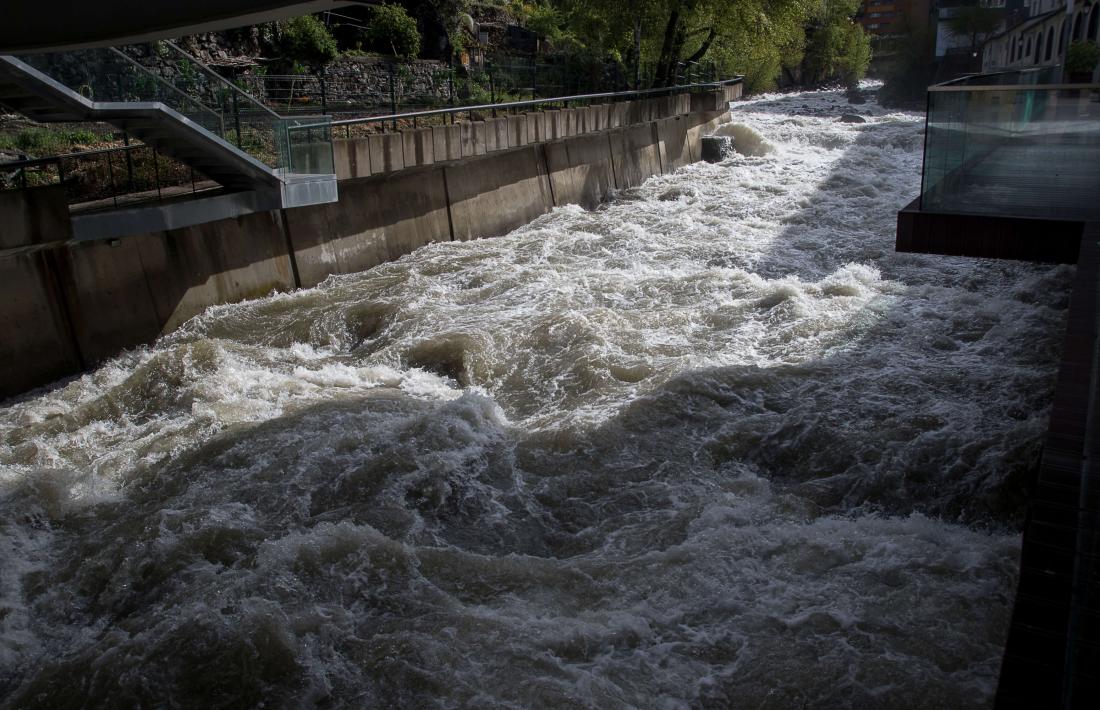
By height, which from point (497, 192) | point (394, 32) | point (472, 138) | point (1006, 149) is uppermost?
point (394, 32)

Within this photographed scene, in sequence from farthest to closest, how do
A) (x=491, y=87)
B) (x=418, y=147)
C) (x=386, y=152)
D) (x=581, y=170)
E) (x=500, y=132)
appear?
1. (x=491, y=87)
2. (x=581, y=170)
3. (x=500, y=132)
4. (x=418, y=147)
5. (x=386, y=152)

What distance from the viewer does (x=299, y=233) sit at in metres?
15.5

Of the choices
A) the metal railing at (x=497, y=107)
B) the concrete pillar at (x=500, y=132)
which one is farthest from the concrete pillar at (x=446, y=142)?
the concrete pillar at (x=500, y=132)

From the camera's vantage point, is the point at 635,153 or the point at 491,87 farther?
the point at 635,153

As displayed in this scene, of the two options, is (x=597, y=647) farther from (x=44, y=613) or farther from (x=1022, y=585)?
(x=44, y=613)

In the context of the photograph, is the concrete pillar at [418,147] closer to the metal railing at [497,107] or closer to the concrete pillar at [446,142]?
the concrete pillar at [446,142]

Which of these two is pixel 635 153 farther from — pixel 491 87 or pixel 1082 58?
pixel 1082 58

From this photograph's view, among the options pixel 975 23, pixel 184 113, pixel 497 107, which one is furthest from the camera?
pixel 975 23

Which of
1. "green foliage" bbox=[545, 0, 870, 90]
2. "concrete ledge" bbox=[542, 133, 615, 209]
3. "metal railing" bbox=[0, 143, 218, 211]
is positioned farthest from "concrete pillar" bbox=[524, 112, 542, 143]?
"green foliage" bbox=[545, 0, 870, 90]

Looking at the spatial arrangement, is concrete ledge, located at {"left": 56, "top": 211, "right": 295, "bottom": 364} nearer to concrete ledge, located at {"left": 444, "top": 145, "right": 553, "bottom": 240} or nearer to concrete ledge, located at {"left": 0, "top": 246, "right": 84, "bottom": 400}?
concrete ledge, located at {"left": 0, "top": 246, "right": 84, "bottom": 400}

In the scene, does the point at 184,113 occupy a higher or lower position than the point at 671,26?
lower

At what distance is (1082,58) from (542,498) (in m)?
26.4

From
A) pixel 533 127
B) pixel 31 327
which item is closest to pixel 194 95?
pixel 31 327

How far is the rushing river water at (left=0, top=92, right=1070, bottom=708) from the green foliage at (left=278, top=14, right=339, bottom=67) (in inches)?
616
